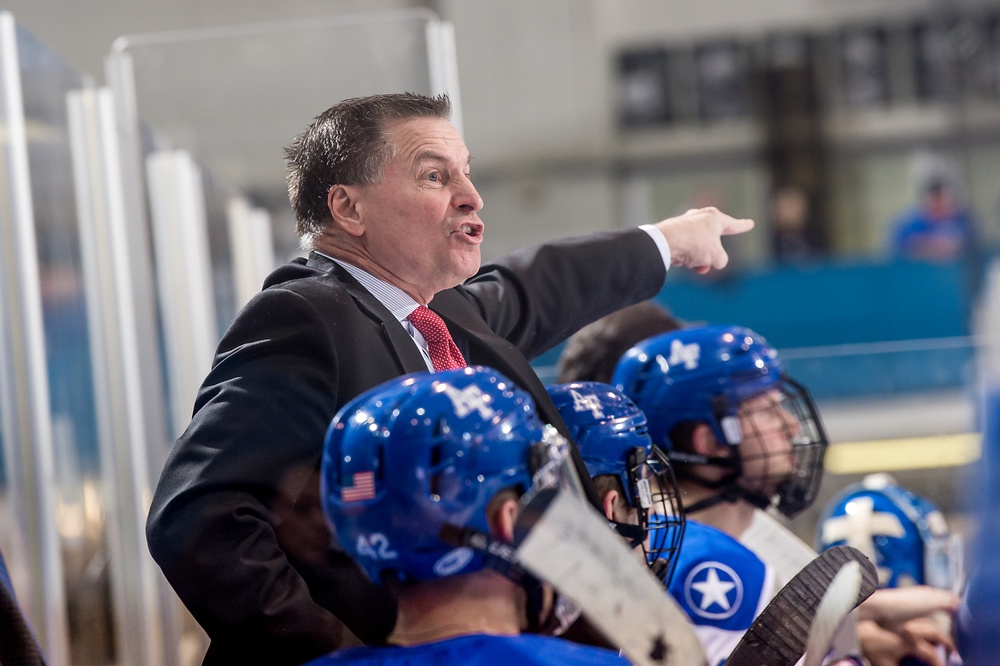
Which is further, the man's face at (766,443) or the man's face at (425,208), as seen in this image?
the man's face at (766,443)

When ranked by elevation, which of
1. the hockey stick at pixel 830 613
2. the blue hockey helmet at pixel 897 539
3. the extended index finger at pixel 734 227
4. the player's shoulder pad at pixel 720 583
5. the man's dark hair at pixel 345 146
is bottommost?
the blue hockey helmet at pixel 897 539

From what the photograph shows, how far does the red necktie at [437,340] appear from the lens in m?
1.51

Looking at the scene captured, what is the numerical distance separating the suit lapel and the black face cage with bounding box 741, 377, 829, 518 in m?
0.79

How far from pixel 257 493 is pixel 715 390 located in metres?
0.91

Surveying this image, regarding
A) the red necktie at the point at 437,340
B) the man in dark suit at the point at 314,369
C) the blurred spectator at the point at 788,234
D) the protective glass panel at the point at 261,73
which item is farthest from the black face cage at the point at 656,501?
the blurred spectator at the point at 788,234

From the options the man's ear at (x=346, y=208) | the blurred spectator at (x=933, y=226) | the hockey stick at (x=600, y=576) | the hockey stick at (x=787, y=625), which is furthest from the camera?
the blurred spectator at (x=933, y=226)

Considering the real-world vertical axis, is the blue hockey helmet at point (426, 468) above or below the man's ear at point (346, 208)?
below

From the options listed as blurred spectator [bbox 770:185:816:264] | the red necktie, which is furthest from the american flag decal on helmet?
blurred spectator [bbox 770:185:816:264]

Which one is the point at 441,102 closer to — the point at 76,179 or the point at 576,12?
the point at 76,179

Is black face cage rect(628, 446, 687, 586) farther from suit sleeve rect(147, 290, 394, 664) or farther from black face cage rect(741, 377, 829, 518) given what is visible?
black face cage rect(741, 377, 829, 518)

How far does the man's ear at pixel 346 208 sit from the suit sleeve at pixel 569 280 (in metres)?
0.36

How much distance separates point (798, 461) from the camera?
2135 mm

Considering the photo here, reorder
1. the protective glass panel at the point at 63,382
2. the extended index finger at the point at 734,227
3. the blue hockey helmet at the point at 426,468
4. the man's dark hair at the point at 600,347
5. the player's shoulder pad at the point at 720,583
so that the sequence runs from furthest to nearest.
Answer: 1. the protective glass panel at the point at 63,382
2. the man's dark hair at the point at 600,347
3. the extended index finger at the point at 734,227
4. the player's shoulder pad at the point at 720,583
5. the blue hockey helmet at the point at 426,468

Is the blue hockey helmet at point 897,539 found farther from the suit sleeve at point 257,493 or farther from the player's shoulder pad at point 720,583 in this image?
the suit sleeve at point 257,493
